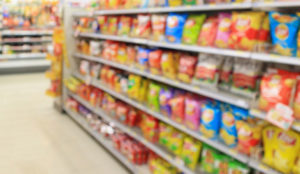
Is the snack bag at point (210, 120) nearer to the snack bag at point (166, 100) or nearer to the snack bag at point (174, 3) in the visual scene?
the snack bag at point (166, 100)

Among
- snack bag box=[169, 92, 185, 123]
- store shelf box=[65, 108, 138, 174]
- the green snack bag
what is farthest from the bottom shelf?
the green snack bag

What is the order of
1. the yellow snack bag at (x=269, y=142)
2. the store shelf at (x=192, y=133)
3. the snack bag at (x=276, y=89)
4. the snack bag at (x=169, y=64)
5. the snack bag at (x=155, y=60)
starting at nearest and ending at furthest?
the snack bag at (x=276, y=89) < the yellow snack bag at (x=269, y=142) < the store shelf at (x=192, y=133) < the snack bag at (x=169, y=64) < the snack bag at (x=155, y=60)

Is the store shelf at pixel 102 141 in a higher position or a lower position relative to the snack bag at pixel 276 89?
lower

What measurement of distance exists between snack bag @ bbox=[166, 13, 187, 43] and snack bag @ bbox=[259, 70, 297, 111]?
940 millimetres

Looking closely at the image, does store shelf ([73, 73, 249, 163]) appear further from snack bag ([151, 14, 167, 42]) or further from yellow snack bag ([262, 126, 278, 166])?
snack bag ([151, 14, 167, 42])

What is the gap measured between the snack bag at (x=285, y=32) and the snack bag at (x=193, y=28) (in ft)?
2.32

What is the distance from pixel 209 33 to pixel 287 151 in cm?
103

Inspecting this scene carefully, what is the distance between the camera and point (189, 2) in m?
2.32

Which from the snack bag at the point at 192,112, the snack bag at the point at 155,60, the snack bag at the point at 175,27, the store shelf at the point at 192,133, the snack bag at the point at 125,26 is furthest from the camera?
the snack bag at the point at 125,26

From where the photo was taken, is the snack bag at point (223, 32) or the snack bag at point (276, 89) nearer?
the snack bag at point (276, 89)

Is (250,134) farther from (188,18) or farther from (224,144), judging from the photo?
(188,18)

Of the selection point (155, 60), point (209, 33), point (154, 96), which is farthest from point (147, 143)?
point (209, 33)

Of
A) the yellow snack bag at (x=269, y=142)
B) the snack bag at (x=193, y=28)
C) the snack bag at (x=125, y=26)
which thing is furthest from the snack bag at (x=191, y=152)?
the snack bag at (x=125, y=26)

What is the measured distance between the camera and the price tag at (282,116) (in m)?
1.59
